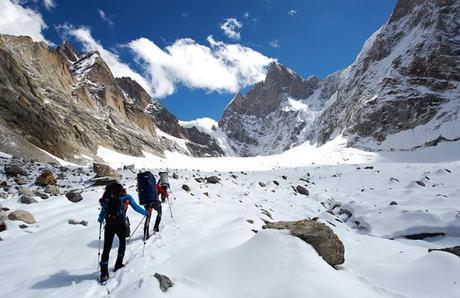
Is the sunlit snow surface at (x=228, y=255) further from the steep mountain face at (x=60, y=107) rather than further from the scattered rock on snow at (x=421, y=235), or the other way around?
the steep mountain face at (x=60, y=107)

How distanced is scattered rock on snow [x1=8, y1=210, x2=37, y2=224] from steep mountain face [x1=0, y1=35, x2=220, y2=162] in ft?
98.2

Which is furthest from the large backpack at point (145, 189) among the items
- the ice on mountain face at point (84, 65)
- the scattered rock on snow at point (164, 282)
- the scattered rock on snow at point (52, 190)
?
the ice on mountain face at point (84, 65)

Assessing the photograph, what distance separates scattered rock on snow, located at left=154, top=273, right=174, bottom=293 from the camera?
267 inches

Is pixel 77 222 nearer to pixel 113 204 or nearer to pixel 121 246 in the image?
pixel 121 246

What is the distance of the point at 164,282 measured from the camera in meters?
6.89

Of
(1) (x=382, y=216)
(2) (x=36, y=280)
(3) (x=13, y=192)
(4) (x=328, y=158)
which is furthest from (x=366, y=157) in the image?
(2) (x=36, y=280)

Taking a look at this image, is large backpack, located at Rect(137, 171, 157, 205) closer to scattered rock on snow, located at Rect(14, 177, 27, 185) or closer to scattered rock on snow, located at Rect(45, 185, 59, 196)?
scattered rock on snow, located at Rect(45, 185, 59, 196)

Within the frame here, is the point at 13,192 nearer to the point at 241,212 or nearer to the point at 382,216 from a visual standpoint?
the point at 241,212

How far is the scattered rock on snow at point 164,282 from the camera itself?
6774mm

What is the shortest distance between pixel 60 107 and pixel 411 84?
87.5 metres

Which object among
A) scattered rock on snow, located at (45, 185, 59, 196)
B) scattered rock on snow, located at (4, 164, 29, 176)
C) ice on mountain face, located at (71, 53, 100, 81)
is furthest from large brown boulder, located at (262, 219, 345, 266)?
ice on mountain face, located at (71, 53, 100, 81)

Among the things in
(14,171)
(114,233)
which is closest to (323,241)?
(114,233)

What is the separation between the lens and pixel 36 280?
750 centimetres

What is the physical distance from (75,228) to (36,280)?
12.7ft
